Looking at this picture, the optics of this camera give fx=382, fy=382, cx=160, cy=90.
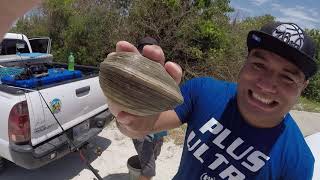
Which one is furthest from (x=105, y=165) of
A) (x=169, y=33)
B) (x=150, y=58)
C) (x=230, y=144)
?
(x=169, y=33)

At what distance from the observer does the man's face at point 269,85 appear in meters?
1.92

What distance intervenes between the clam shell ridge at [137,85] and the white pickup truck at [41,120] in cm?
330

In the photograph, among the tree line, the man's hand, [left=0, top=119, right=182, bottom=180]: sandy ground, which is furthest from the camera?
the tree line

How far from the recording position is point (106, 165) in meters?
5.96

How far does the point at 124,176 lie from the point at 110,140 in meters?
1.26

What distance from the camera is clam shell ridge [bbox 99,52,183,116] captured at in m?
1.17

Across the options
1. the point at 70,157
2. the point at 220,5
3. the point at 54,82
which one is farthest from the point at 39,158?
the point at 220,5

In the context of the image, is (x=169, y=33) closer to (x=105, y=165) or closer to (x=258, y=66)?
(x=105, y=165)

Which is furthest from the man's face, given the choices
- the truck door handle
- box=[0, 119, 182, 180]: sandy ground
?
box=[0, 119, 182, 180]: sandy ground

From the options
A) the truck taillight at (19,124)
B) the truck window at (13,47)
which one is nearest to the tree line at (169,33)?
the truck window at (13,47)

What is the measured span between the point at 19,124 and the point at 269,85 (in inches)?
126

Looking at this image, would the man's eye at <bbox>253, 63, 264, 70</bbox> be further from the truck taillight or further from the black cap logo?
the truck taillight

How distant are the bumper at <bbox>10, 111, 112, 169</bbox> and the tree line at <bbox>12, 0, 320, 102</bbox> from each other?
527 centimetres

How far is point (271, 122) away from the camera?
206cm
